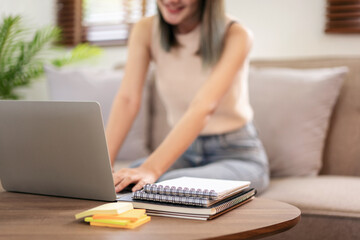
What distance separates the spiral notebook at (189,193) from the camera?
964mm

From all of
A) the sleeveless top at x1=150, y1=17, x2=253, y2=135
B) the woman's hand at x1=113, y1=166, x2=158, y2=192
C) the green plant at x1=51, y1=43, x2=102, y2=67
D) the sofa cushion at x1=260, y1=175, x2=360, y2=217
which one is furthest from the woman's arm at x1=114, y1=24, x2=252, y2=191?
the green plant at x1=51, y1=43, x2=102, y2=67

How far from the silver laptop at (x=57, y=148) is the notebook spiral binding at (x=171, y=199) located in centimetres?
6

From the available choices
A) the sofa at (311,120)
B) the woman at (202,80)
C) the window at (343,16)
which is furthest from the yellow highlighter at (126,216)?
the window at (343,16)

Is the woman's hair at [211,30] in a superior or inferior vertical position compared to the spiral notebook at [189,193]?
superior

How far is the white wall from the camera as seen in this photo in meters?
2.53

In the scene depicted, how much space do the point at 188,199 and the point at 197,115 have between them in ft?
1.74

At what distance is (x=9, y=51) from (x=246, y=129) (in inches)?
69.3

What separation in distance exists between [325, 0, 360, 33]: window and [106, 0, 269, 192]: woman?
902 millimetres

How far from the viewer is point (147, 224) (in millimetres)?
902

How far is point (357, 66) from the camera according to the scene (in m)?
2.15

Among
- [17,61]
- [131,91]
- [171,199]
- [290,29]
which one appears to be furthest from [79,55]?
[171,199]

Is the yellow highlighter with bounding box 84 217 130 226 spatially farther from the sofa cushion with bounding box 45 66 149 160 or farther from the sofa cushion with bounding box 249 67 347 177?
the sofa cushion with bounding box 45 66 149 160

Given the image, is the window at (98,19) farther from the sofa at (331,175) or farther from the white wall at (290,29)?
the sofa at (331,175)

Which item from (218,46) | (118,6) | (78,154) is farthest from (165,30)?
(118,6)
